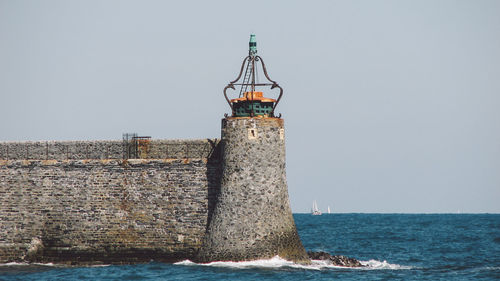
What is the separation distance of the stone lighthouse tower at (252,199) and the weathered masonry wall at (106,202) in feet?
3.26

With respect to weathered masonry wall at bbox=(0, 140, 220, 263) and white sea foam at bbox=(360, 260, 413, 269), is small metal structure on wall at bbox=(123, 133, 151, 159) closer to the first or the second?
weathered masonry wall at bbox=(0, 140, 220, 263)

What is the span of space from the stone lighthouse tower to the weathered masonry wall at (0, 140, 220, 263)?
0.99 m

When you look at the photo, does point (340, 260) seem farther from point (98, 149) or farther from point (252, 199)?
point (98, 149)

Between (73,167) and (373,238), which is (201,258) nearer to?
(73,167)

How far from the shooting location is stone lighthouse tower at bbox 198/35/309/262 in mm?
31344

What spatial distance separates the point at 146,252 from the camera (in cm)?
3288

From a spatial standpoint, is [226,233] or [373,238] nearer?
[226,233]

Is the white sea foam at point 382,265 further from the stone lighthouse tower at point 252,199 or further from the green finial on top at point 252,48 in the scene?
the green finial on top at point 252,48

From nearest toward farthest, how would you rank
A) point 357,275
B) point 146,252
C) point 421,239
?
point 357,275 → point 146,252 → point 421,239

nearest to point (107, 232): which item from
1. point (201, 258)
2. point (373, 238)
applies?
point (201, 258)

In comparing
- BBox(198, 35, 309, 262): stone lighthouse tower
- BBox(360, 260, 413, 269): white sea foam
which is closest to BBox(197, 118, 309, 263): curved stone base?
BBox(198, 35, 309, 262): stone lighthouse tower

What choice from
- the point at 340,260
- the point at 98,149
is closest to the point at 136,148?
the point at 98,149

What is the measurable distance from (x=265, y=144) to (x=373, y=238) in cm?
2939

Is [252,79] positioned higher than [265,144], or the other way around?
[252,79]
